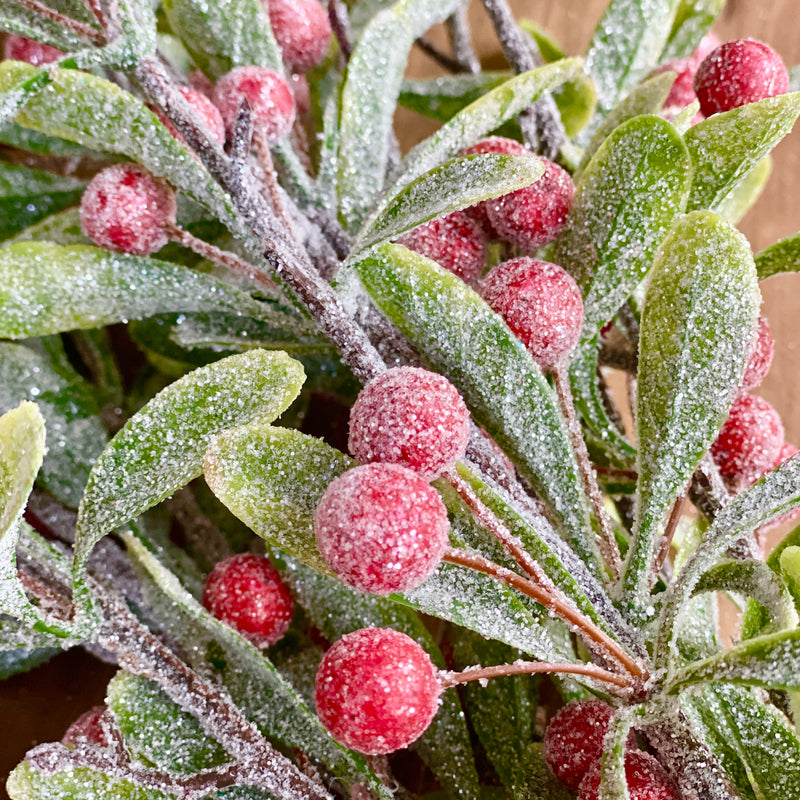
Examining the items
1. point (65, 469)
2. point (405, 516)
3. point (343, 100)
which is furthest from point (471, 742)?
point (343, 100)

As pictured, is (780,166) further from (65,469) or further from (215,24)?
(65,469)

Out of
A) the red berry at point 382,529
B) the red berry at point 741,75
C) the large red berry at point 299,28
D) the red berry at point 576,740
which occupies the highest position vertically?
the large red berry at point 299,28

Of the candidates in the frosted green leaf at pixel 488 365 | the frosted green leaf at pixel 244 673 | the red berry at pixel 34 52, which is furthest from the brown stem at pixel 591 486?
the red berry at pixel 34 52

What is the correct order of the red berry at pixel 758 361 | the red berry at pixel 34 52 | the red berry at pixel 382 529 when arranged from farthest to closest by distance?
1. the red berry at pixel 34 52
2. the red berry at pixel 758 361
3. the red berry at pixel 382 529

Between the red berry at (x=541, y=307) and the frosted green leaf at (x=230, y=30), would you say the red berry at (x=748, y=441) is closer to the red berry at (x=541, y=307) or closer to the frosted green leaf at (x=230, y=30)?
the red berry at (x=541, y=307)

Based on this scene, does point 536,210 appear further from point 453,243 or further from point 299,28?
point 299,28

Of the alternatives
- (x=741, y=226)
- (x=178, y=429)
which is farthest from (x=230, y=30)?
(x=741, y=226)
